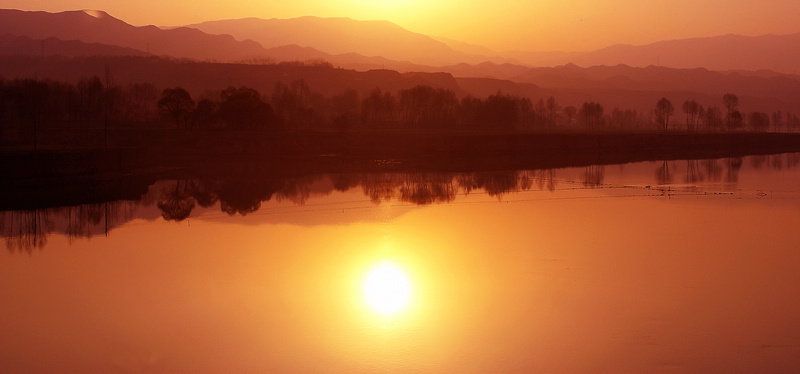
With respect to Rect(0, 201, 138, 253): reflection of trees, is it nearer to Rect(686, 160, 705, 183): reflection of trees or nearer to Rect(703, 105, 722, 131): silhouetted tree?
Rect(686, 160, 705, 183): reflection of trees

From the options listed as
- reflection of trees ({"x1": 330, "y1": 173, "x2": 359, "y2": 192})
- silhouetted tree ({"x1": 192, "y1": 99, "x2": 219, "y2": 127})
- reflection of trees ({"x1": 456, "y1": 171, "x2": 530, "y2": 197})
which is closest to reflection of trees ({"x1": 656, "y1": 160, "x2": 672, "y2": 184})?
reflection of trees ({"x1": 456, "y1": 171, "x2": 530, "y2": 197})

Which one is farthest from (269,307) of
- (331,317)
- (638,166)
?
(638,166)

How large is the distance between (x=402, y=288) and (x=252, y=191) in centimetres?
2333

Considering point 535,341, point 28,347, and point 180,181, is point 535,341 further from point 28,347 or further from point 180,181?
point 180,181

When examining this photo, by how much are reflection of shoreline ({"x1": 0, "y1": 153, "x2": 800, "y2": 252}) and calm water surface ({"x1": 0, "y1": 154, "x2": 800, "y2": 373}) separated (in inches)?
12.5

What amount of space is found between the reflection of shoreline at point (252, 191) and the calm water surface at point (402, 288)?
1.04 ft

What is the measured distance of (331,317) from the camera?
16281 mm

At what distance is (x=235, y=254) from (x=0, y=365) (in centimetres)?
1012

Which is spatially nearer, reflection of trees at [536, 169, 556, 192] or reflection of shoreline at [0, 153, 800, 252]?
reflection of shoreline at [0, 153, 800, 252]

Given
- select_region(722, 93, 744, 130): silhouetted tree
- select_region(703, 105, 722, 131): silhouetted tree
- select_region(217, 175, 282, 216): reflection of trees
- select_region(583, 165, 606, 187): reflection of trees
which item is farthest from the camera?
select_region(703, 105, 722, 131): silhouetted tree

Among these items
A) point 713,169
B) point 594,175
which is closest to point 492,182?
point 594,175

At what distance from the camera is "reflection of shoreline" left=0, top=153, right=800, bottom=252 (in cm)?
2936

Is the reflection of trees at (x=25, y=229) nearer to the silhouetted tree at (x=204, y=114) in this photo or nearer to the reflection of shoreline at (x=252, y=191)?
the reflection of shoreline at (x=252, y=191)

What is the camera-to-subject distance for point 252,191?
40.5m
